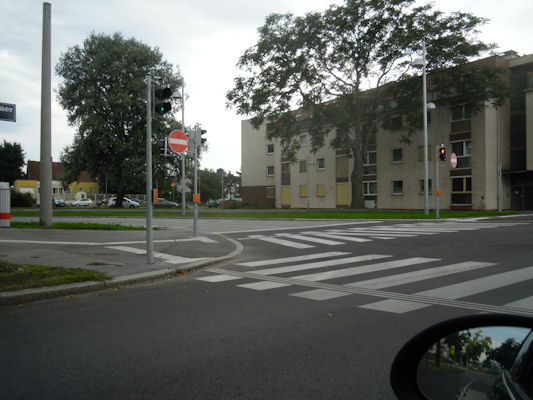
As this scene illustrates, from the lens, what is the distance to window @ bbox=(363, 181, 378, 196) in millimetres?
41366

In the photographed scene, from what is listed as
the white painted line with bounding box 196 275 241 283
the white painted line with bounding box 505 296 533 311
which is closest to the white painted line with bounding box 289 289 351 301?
the white painted line with bounding box 196 275 241 283

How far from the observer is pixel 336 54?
30.9 metres

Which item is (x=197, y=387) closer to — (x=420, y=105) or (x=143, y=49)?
(x=420, y=105)

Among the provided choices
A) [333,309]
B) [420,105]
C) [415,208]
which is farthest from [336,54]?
[333,309]

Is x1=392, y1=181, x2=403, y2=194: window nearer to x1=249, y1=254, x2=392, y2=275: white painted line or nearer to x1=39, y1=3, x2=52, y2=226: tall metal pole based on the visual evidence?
x1=249, y1=254, x2=392, y2=275: white painted line

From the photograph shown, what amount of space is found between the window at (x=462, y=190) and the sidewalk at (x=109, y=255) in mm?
27629

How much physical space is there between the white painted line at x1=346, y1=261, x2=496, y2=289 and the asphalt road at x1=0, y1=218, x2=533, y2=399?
0.10 feet

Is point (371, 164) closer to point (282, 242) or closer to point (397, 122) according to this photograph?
point (397, 122)

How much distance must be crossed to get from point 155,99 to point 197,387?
22.1 feet

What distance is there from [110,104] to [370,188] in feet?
92.7

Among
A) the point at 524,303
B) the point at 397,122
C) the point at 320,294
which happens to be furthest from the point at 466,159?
the point at 320,294

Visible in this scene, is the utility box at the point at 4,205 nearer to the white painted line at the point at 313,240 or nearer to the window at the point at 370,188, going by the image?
the white painted line at the point at 313,240

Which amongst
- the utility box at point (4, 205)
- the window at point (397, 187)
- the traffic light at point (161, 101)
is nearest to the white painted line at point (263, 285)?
the traffic light at point (161, 101)

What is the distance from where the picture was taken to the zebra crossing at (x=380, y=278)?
16.9ft
